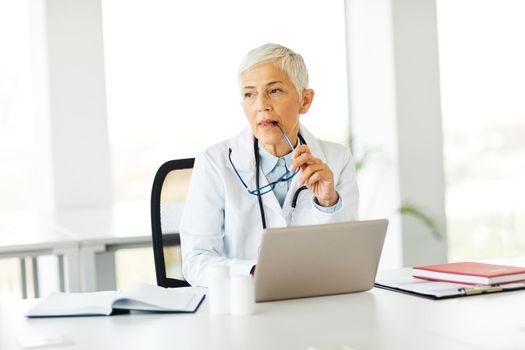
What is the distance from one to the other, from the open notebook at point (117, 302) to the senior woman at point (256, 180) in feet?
1.49

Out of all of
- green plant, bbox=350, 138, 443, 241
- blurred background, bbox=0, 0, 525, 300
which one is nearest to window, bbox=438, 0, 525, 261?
blurred background, bbox=0, 0, 525, 300

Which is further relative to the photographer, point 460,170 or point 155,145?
point 460,170

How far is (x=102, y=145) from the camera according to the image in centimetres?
468

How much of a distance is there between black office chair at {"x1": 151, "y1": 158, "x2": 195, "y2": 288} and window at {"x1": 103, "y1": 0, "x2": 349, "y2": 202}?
2178 millimetres

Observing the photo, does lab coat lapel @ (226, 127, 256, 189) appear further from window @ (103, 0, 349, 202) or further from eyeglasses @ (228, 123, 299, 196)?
window @ (103, 0, 349, 202)

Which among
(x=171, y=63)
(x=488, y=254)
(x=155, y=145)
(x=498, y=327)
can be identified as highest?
(x=171, y=63)

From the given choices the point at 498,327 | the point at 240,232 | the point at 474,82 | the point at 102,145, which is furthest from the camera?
the point at 474,82

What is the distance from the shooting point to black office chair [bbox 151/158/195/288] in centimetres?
271

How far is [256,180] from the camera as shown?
2.54 metres

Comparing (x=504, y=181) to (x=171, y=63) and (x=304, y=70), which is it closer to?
(x=171, y=63)

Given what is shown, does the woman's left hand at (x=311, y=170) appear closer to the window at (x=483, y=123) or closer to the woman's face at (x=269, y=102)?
the woman's face at (x=269, y=102)

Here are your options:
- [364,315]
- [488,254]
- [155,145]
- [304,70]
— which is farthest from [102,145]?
[364,315]

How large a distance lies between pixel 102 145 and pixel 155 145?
1.45 feet

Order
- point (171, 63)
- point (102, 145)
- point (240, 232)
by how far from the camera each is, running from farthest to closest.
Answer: point (171, 63) → point (102, 145) → point (240, 232)
